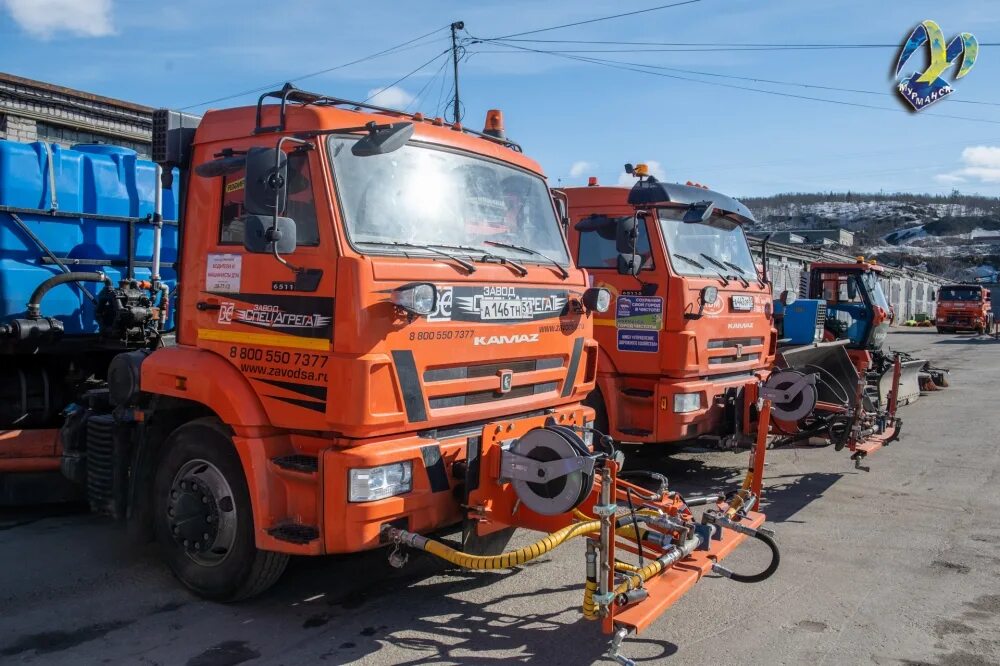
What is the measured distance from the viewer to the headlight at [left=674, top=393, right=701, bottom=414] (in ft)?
22.9

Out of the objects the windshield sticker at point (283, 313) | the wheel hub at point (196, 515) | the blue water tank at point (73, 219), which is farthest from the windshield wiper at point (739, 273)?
the wheel hub at point (196, 515)

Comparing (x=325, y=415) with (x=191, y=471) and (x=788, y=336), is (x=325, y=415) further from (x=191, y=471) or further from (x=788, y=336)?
(x=788, y=336)

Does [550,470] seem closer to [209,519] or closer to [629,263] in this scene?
[209,519]

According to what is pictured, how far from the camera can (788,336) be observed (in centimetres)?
1197

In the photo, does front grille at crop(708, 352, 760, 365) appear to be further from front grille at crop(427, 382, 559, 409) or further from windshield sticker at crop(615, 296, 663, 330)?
front grille at crop(427, 382, 559, 409)

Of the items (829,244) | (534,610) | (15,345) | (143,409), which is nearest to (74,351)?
(15,345)

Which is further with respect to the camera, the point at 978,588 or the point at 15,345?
the point at 15,345

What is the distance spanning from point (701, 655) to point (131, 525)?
11.4 ft

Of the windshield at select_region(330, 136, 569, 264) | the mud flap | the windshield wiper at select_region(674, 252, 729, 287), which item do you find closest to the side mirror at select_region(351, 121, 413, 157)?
the windshield at select_region(330, 136, 569, 264)

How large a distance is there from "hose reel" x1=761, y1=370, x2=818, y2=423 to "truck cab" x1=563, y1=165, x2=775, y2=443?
366 mm

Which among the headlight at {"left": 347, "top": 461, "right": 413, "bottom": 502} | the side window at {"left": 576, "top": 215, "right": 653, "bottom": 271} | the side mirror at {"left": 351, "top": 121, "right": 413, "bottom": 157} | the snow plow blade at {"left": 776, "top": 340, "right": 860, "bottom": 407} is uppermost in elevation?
the side mirror at {"left": 351, "top": 121, "right": 413, "bottom": 157}

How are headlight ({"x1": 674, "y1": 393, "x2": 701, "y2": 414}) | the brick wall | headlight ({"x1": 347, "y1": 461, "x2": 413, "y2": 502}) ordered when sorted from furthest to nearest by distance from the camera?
1. the brick wall
2. headlight ({"x1": 674, "y1": 393, "x2": 701, "y2": 414})
3. headlight ({"x1": 347, "y1": 461, "x2": 413, "y2": 502})

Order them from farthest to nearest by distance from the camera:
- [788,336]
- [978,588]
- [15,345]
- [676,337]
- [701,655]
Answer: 1. [788,336]
2. [676,337]
3. [15,345]
4. [978,588]
5. [701,655]

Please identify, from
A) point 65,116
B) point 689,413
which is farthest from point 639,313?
point 65,116
